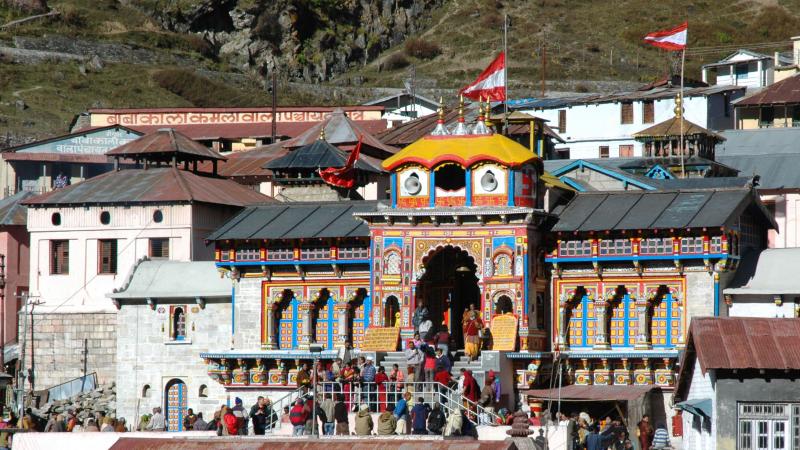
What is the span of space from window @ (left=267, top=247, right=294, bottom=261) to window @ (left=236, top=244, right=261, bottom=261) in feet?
1.29

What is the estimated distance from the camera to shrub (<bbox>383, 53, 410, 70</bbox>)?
151125 mm

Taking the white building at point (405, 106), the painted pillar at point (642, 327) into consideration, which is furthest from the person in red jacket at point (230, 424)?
the white building at point (405, 106)

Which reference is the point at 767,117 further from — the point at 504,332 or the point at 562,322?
the point at 504,332

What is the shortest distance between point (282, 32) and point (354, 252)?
9086 cm

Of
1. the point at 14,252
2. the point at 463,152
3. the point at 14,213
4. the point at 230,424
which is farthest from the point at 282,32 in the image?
the point at 230,424

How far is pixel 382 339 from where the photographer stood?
61406 mm

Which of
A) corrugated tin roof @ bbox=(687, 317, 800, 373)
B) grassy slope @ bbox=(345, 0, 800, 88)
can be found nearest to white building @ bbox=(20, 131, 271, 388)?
corrugated tin roof @ bbox=(687, 317, 800, 373)

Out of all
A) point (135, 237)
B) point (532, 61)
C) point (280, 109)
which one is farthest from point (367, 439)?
point (532, 61)

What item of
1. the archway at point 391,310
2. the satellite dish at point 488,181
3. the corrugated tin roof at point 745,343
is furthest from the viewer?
the archway at point 391,310

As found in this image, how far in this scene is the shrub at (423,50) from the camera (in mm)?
150625

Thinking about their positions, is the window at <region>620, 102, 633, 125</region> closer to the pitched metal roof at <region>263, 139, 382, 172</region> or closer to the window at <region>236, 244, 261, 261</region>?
the pitched metal roof at <region>263, 139, 382, 172</region>

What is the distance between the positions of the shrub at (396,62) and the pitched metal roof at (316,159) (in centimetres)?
7041

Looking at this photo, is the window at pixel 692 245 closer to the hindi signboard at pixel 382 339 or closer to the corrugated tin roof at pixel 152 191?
the hindi signboard at pixel 382 339

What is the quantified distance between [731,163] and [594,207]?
26544 millimetres
